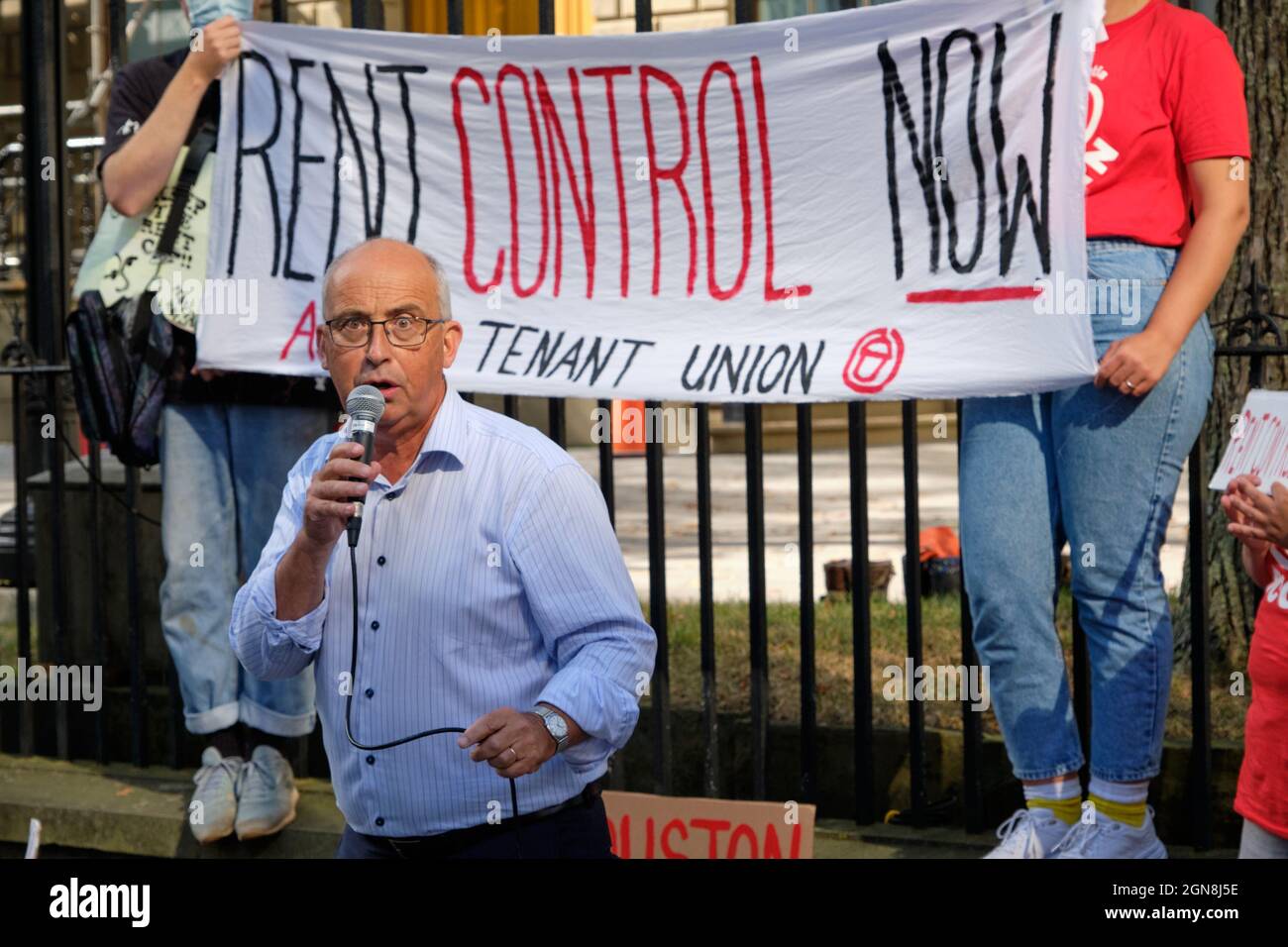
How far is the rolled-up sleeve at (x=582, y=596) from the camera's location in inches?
115

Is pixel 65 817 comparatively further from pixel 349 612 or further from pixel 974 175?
pixel 974 175


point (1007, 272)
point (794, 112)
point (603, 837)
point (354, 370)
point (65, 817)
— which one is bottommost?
point (65, 817)

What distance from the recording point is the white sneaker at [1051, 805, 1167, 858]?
396cm

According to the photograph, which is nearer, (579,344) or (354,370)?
(354,370)

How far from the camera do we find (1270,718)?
11.5 feet

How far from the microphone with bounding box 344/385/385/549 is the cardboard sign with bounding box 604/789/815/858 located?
1623 millimetres

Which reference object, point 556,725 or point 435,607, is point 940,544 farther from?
point 556,725

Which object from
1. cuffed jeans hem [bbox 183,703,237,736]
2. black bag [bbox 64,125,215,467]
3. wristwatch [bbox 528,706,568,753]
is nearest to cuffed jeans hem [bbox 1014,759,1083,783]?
wristwatch [bbox 528,706,568,753]

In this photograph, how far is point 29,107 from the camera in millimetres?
5910

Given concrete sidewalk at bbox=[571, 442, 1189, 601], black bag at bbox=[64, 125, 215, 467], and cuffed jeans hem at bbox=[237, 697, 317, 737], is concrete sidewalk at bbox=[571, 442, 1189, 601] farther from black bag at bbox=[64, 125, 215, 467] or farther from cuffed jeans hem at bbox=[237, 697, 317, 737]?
black bag at bbox=[64, 125, 215, 467]

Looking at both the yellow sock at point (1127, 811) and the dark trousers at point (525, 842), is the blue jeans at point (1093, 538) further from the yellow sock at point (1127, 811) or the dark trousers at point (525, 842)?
the dark trousers at point (525, 842)
